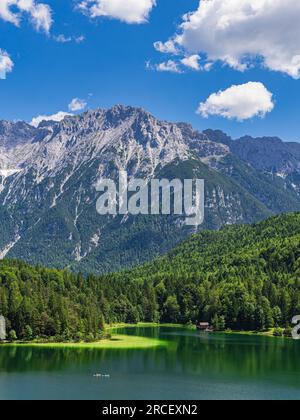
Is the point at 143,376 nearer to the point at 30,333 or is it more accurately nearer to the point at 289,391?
the point at 289,391

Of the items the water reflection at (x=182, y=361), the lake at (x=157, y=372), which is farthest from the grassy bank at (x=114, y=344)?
the lake at (x=157, y=372)

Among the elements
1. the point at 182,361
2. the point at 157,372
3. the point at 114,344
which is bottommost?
the point at 157,372

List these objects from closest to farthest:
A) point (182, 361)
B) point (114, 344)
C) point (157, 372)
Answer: point (157, 372) → point (182, 361) → point (114, 344)

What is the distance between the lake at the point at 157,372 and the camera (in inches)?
3935

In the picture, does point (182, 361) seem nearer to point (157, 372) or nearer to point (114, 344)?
point (157, 372)

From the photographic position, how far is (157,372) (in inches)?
4806

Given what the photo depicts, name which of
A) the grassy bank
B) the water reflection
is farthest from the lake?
the grassy bank

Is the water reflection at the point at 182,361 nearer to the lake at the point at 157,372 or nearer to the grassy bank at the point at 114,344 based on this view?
the lake at the point at 157,372

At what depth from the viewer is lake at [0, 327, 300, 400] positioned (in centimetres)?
9994

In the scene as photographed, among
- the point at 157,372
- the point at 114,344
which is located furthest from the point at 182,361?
the point at 114,344

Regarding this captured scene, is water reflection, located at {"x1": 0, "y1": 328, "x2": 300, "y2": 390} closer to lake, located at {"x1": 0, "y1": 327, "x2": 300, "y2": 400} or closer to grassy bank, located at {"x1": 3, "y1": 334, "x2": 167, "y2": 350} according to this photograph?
lake, located at {"x1": 0, "y1": 327, "x2": 300, "y2": 400}

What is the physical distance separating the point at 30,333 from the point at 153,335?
147 ft
